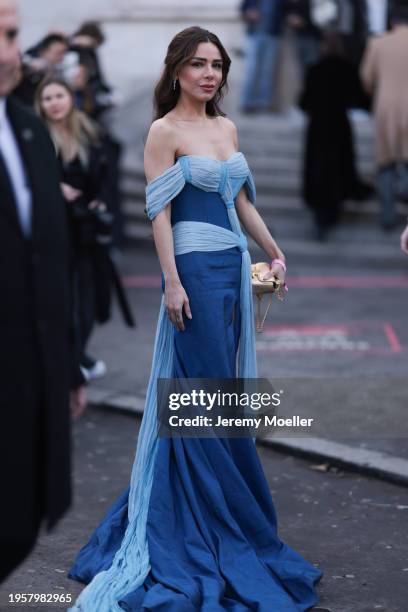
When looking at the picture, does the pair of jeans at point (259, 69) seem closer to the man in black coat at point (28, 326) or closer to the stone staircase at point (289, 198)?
the stone staircase at point (289, 198)

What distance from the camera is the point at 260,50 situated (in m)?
15.6

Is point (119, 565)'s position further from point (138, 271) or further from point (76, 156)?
point (138, 271)

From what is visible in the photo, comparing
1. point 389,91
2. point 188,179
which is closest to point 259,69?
point 389,91

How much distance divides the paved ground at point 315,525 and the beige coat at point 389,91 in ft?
19.7

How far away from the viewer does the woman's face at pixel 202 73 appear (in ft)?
17.1

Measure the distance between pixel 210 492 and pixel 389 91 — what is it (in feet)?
26.8

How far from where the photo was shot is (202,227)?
17.3ft

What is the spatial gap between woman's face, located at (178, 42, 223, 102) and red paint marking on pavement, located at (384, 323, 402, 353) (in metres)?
4.55

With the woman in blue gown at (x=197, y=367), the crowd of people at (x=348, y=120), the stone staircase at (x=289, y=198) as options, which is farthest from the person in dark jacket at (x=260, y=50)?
the woman in blue gown at (x=197, y=367)

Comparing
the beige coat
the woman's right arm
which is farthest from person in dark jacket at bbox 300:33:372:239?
the woman's right arm

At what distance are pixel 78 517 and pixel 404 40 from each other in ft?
25.3

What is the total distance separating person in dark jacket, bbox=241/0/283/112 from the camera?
50.2ft

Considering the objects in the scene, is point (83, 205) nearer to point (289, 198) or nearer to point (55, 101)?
point (55, 101)

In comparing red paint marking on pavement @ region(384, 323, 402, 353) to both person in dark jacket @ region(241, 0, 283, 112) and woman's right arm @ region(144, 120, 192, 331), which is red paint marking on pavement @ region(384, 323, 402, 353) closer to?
woman's right arm @ region(144, 120, 192, 331)
